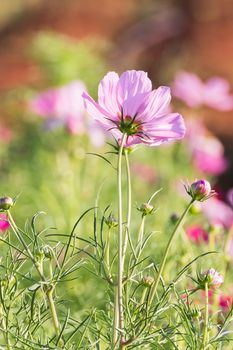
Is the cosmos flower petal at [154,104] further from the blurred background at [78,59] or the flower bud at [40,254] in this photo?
the blurred background at [78,59]

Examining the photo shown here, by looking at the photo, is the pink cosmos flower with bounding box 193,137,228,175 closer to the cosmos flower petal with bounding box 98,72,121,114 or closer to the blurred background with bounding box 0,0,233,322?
the blurred background with bounding box 0,0,233,322

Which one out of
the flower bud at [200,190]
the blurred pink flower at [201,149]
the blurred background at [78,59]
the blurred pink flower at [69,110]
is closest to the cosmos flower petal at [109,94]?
the flower bud at [200,190]

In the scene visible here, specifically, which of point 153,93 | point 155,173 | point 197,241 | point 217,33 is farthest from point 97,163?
point 217,33

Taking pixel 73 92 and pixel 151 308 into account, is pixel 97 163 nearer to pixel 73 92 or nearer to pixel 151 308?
pixel 73 92

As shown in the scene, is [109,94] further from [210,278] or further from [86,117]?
[86,117]

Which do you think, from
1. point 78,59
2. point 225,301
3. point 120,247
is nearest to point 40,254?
point 120,247
